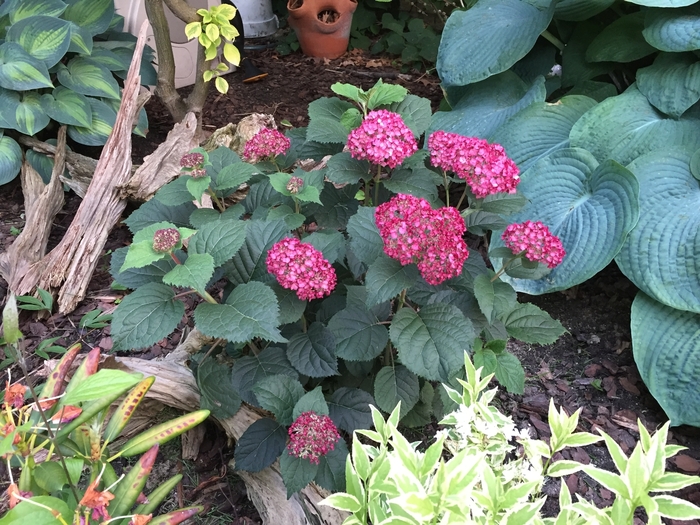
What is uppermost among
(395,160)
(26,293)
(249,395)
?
(395,160)

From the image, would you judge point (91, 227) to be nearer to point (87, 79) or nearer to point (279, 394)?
point (87, 79)

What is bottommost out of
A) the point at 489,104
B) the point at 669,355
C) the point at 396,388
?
the point at 669,355

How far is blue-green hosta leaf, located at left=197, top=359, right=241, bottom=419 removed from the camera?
1.46 metres

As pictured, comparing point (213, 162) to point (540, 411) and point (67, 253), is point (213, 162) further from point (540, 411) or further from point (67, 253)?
point (540, 411)

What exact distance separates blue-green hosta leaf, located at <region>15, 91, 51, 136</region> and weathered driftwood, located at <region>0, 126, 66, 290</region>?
9 centimetres

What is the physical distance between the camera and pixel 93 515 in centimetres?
93

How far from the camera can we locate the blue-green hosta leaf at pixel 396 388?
1372 mm

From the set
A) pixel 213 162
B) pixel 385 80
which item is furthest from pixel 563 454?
pixel 385 80

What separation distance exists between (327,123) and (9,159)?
180 centimetres

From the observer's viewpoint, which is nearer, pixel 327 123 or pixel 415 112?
pixel 327 123

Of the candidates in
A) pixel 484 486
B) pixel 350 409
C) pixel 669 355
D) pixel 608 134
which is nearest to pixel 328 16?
pixel 608 134

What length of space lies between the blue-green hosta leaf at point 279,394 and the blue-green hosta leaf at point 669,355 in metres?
1.27

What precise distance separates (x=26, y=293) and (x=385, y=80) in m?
2.65

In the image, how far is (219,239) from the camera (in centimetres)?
127
